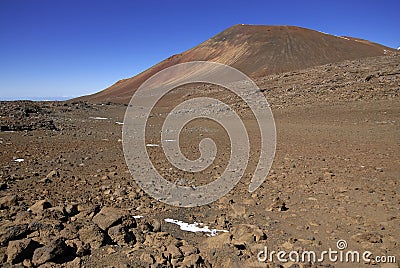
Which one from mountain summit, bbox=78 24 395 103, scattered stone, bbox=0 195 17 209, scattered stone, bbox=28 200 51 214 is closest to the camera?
scattered stone, bbox=28 200 51 214

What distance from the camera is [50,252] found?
2707 millimetres

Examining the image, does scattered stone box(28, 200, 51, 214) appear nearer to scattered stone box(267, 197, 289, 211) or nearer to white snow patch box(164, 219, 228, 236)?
white snow patch box(164, 219, 228, 236)

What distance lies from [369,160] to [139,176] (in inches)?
189

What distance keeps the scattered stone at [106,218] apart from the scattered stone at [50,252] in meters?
0.60

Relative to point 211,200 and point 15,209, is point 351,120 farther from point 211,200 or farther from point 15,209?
point 15,209

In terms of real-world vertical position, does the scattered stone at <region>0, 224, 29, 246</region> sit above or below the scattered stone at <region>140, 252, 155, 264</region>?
above

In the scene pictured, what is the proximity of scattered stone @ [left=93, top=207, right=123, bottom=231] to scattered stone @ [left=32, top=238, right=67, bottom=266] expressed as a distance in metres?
0.60

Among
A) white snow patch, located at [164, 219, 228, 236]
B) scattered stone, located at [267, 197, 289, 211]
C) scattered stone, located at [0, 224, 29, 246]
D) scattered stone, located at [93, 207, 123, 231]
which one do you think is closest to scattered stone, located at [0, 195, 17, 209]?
scattered stone, located at [0, 224, 29, 246]

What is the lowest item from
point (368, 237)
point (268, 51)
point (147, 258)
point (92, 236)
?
point (368, 237)

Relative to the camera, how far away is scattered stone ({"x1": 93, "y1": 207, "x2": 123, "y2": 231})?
134 inches

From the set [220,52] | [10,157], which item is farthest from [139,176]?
[220,52]

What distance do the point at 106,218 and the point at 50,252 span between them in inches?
32.7

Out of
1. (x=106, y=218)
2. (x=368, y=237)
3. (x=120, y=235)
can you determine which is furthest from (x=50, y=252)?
(x=368, y=237)

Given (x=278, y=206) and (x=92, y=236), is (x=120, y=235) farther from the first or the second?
(x=278, y=206)
